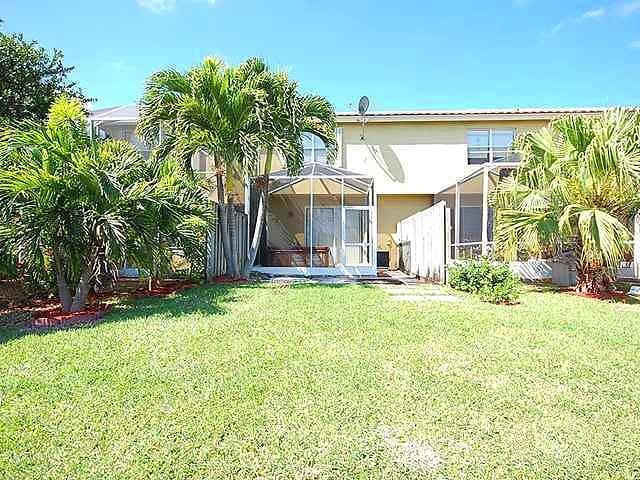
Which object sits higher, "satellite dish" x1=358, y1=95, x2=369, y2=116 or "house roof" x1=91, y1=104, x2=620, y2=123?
"satellite dish" x1=358, y1=95, x2=369, y2=116

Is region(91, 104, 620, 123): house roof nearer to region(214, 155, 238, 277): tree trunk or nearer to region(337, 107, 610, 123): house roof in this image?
region(337, 107, 610, 123): house roof

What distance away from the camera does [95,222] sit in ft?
26.2

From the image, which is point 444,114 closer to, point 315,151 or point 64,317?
point 315,151

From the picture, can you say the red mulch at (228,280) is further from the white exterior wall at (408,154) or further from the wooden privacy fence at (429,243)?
the white exterior wall at (408,154)

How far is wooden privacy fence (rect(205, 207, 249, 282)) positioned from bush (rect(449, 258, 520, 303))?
667cm

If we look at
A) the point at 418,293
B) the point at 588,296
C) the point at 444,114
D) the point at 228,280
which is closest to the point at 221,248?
the point at 228,280

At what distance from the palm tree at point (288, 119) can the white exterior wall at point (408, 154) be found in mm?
7361

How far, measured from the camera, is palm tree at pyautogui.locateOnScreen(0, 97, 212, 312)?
779 cm

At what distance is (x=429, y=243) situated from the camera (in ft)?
48.9

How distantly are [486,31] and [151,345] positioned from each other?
15.3 meters

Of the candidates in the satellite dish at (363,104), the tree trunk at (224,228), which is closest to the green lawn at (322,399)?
the tree trunk at (224,228)

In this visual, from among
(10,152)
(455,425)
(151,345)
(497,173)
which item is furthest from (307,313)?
(497,173)

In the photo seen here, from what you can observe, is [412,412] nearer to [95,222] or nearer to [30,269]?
[95,222]

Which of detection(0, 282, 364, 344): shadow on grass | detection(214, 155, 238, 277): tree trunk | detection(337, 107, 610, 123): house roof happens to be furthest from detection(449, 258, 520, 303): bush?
detection(337, 107, 610, 123): house roof
